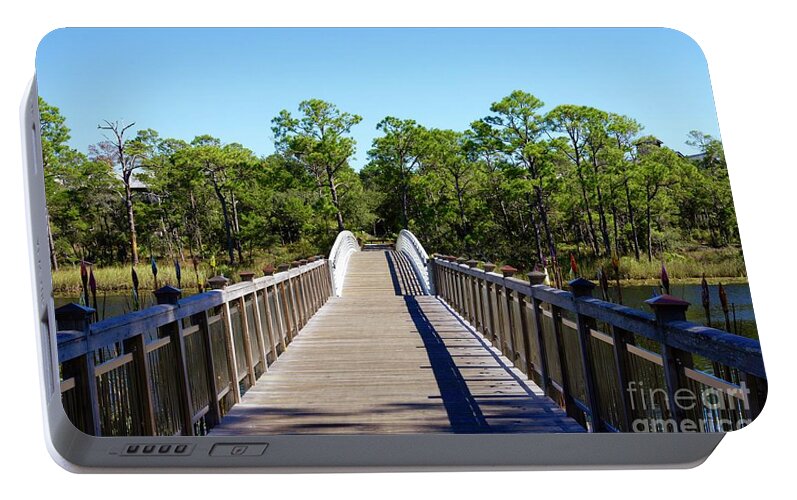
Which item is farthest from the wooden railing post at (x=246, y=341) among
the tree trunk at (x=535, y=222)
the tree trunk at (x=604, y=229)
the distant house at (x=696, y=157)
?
the distant house at (x=696, y=157)

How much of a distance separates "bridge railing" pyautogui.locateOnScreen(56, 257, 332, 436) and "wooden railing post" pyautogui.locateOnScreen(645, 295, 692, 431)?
2061mm

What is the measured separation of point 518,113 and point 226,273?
1.64 m

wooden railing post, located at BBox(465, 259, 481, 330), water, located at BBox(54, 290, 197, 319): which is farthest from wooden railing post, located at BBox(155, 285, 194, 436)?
wooden railing post, located at BBox(465, 259, 481, 330)

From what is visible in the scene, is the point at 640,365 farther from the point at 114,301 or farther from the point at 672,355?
the point at 114,301

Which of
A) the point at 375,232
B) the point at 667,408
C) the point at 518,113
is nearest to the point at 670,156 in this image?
the point at 518,113

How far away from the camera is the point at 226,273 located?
3.72 meters

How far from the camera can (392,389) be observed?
3.79 m

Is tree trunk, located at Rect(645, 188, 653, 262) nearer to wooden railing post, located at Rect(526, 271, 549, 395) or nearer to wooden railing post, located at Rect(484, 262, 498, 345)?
wooden railing post, located at Rect(526, 271, 549, 395)

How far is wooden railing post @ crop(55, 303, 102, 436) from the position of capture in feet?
9.26

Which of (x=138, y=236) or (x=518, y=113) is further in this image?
(x=518, y=113)

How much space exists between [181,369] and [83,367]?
83 cm

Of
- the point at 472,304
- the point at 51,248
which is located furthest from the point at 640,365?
the point at 472,304

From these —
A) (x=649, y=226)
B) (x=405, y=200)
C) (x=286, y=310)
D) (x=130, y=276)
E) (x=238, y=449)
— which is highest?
(x=405, y=200)

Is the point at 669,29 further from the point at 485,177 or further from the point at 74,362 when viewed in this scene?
the point at 74,362
